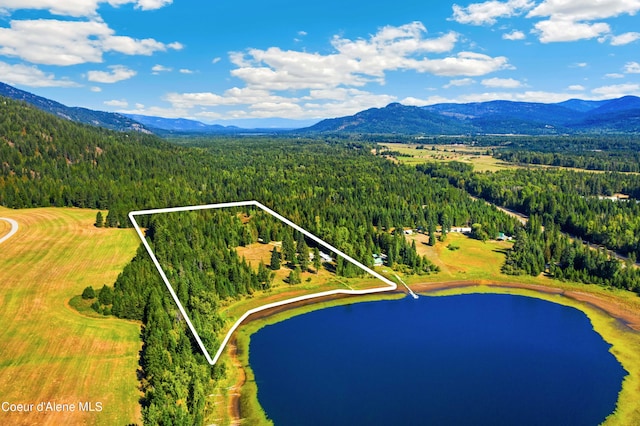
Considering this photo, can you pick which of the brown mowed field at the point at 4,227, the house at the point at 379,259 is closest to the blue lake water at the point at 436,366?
the house at the point at 379,259

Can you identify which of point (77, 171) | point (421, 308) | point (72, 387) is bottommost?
point (421, 308)

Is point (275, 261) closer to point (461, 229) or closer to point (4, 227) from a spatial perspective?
point (4, 227)

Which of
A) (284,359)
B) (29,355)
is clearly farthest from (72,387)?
(284,359)

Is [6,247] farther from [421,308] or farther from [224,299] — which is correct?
[421,308]

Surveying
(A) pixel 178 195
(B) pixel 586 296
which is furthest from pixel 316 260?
(A) pixel 178 195

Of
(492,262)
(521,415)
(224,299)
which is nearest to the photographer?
(521,415)

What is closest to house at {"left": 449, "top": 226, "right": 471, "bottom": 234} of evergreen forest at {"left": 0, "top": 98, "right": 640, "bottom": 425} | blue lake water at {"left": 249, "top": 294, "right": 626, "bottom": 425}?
evergreen forest at {"left": 0, "top": 98, "right": 640, "bottom": 425}

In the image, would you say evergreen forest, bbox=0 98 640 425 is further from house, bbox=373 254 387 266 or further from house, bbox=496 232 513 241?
house, bbox=496 232 513 241
